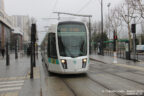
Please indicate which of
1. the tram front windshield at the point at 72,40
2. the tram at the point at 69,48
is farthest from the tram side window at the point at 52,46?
the tram front windshield at the point at 72,40

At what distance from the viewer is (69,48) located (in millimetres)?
9578

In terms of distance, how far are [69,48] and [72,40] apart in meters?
0.53

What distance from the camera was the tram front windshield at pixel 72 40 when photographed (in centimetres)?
955

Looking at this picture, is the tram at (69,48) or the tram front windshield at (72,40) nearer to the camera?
the tram at (69,48)

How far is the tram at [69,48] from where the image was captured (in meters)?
9.31

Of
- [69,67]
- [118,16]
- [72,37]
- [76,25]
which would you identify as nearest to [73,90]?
[69,67]

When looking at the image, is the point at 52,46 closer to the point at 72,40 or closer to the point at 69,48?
the point at 69,48

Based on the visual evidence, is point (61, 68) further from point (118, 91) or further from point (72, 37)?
point (118, 91)

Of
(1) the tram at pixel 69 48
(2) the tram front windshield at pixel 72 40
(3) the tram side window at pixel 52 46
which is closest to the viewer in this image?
(1) the tram at pixel 69 48

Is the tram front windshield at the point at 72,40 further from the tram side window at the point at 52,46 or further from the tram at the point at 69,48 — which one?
the tram side window at the point at 52,46

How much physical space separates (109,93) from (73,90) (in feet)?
5.06

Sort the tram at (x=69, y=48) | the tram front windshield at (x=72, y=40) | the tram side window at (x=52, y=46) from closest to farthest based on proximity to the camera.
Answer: the tram at (x=69, y=48) < the tram front windshield at (x=72, y=40) < the tram side window at (x=52, y=46)

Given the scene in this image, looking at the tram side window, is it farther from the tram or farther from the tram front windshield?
the tram front windshield

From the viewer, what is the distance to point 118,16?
40031mm
